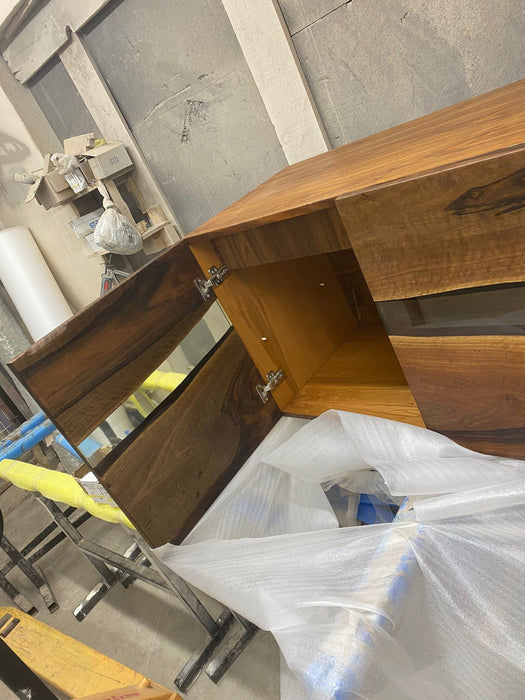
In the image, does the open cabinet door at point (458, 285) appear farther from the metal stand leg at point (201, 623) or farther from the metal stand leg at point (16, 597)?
the metal stand leg at point (16, 597)

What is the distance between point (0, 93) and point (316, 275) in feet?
6.83

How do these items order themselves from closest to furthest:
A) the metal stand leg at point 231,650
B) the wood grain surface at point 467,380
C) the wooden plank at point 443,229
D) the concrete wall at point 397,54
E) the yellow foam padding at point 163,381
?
the wooden plank at point 443,229 → the wood grain surface at point 467,380 → the yellow foam padding at point 163,381 → the concrete wall at point 397,54 → the metal stand leg at point 231,650

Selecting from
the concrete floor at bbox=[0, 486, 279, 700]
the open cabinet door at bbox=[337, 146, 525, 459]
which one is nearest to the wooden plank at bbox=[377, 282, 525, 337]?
the open cabinet door at bbox=[337, 146, 525, 459]

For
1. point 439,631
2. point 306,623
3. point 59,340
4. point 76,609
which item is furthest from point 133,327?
point 76,609

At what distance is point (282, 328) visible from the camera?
3.84 ft

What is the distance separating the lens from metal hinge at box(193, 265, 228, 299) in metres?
0.98

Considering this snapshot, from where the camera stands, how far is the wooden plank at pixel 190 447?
34.0 inches

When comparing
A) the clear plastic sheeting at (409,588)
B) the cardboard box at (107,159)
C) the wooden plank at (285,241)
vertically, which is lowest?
the clear plastic sheeting at (409,588)

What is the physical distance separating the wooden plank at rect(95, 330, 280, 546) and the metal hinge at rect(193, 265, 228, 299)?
0.38 feet

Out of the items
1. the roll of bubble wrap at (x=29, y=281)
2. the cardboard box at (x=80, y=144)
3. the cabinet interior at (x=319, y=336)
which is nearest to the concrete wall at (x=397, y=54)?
the cabinet interior at (x=319, y=336)

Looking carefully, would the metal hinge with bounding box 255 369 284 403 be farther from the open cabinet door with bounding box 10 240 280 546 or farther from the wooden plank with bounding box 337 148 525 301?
the wooden plank with bounding box 337 148 525 301

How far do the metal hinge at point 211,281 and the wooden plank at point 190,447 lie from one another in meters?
0.12

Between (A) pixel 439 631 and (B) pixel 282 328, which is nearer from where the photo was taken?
(A) pixel 439 631

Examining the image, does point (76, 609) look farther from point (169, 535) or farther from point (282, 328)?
point (282, 328)
